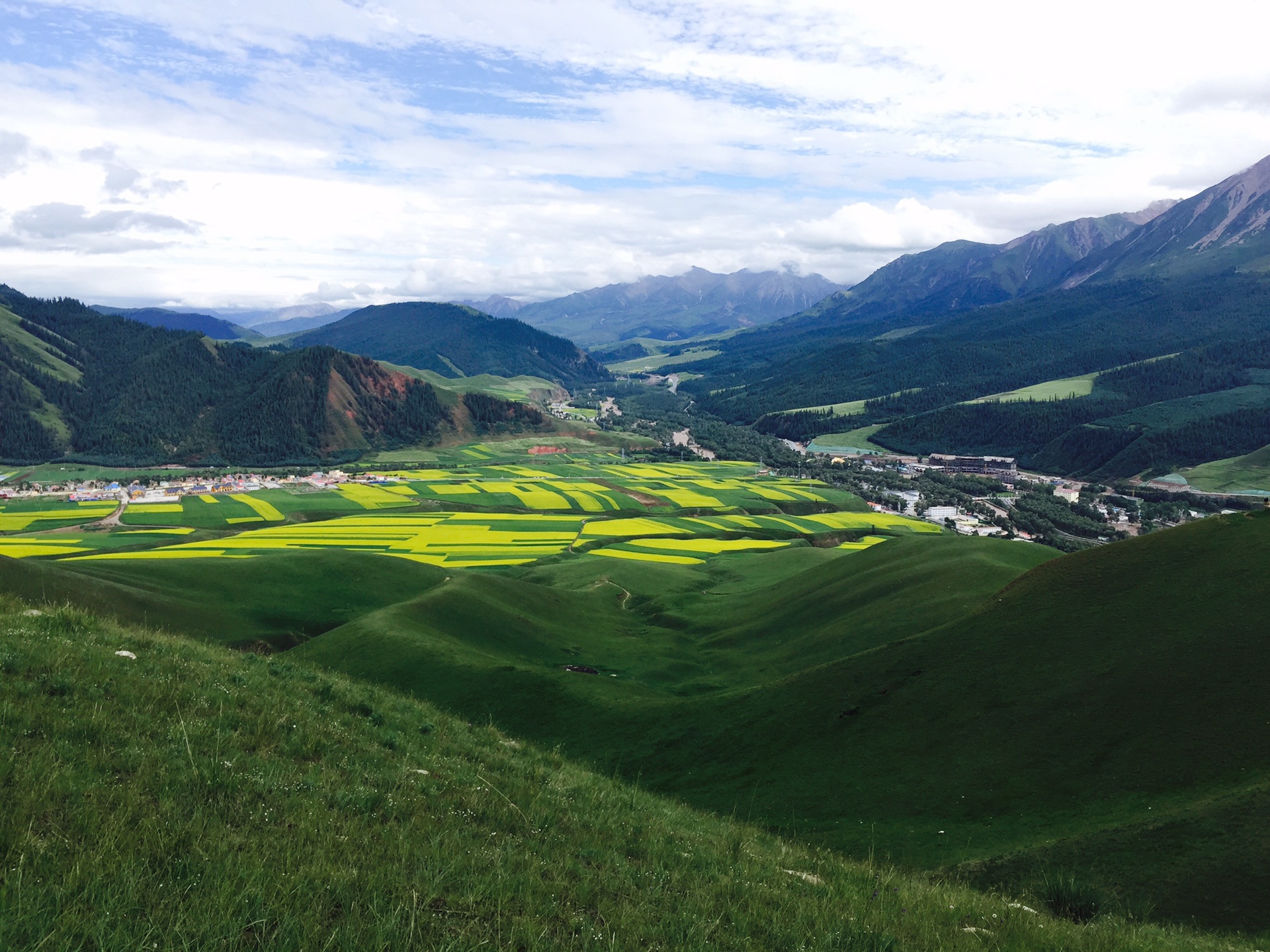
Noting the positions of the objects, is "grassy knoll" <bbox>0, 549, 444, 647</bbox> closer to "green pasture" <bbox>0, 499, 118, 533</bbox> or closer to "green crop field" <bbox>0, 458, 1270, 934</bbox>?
"green crop field" <bbox>0, 458, 1270, 934</bbox>

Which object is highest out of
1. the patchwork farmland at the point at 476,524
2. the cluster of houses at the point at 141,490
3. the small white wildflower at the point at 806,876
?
the small white wildflower at the point at 806,876

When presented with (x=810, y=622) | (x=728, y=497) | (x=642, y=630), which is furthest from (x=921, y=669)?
(x=728, y=497)

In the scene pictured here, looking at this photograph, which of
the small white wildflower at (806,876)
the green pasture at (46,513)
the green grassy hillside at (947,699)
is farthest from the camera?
the green pasture at (46,513)

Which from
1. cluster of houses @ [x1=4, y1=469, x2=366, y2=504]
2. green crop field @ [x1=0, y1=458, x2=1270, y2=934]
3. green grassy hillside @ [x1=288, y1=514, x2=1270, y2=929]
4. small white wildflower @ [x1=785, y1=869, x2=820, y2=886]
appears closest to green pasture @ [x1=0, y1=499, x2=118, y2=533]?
cluster of houses @ [x1=4, y1=469, x2=366, y2=504]

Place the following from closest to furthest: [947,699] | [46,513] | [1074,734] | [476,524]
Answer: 1. [1074,734]
2. [947,699]
3. [476,524]
4. [46,513]

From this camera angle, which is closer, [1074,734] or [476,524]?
[1074,734]

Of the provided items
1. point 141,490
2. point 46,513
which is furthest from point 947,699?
point 141,490

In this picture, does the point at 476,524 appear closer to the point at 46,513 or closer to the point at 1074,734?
the point at 46,513

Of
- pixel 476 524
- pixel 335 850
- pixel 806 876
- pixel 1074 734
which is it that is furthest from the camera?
pixel 476 524

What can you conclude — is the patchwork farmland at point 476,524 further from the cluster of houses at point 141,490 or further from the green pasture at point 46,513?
the cluster of houses at point 141,490

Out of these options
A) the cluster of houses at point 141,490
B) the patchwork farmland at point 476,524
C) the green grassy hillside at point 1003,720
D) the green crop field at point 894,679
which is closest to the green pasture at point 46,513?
the patchwork farmland at point 476,524
